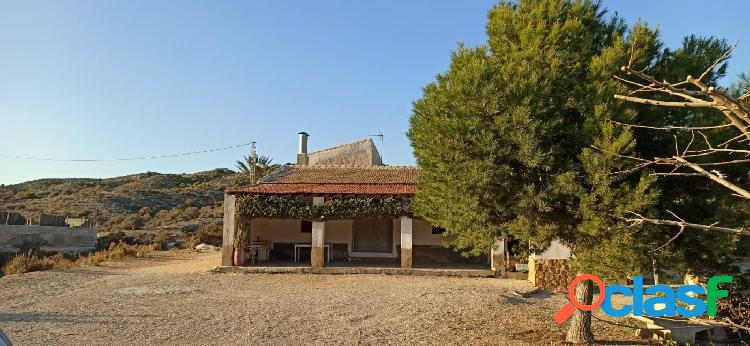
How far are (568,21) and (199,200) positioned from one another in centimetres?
4999

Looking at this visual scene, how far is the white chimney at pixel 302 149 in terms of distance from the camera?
24.1 meters

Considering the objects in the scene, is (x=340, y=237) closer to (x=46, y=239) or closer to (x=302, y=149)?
(x=302, y=149)

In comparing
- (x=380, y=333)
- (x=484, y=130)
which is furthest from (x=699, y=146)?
(x=380, y=333)

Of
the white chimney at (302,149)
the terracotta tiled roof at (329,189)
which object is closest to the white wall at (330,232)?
the terracotta tiled roof at (329,189)

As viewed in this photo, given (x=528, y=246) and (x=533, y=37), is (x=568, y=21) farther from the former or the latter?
(x=528, y=246)

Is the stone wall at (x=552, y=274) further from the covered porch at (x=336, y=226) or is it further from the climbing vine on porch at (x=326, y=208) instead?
the climbing vine on porch at (x=326, y=208)

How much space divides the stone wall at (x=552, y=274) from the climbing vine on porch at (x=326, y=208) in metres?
4.28

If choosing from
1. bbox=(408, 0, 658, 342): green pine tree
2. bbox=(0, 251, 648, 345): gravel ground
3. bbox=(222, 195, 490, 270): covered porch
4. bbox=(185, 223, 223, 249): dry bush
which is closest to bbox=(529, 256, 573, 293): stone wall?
bbox=(0, 251, 648, 345): gravel ground

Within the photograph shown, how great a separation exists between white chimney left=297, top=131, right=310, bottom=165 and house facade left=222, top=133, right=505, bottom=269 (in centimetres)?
340

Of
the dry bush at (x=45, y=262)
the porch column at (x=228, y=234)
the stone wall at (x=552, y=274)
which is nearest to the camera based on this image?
the stone wall at (x=552, y=274)

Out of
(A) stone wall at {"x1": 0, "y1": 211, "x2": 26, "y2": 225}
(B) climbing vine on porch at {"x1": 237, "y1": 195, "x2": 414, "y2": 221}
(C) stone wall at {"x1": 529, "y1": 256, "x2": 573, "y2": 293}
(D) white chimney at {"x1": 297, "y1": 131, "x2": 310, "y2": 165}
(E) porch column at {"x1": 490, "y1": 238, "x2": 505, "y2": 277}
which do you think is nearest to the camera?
(C) stone wall at {"x1": 529, "y1": 256, "x2": 573, "y2": 293}

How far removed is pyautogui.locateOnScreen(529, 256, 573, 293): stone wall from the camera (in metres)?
13.4

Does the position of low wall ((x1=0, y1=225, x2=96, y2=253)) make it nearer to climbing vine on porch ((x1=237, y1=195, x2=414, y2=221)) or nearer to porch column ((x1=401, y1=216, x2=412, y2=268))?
climbing vine on porch ((x1=237, y1=195, x2=414, y2=221))

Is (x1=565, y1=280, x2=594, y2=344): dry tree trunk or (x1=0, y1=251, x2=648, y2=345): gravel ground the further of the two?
(x1=0, y1=251, x2=648, y2=345): gravel ground
